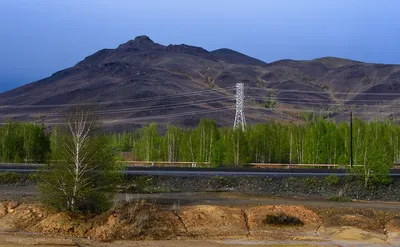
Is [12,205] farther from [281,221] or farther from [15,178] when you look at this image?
[281,221]

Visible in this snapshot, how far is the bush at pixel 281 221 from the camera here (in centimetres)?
2686

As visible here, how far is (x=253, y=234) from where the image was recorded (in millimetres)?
25750

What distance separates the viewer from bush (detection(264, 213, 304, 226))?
2686 centimetres

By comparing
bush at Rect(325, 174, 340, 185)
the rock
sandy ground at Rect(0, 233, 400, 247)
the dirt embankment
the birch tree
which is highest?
the birch tree

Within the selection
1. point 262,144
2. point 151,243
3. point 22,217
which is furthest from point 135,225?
point 262,144

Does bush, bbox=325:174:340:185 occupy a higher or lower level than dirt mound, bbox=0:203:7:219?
higher

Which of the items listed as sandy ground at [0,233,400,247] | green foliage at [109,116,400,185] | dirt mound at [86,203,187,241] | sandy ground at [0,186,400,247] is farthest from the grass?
green foliage at [109,116,400,185]

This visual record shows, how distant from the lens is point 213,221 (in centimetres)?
2664

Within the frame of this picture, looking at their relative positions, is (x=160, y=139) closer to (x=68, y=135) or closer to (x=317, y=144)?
(x=317, y=144)

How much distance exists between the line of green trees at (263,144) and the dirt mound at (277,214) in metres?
30.8

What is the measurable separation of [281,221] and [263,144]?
148 feet

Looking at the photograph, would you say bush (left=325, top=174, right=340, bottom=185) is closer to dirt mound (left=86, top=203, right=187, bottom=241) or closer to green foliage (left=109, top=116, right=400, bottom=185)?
dirt mound (left=86, top=203, right=187, bottom=241)

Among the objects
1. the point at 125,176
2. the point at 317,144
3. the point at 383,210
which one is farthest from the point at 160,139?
the point at 383,210

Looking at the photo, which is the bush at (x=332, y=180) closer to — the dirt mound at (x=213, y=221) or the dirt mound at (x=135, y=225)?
the dirt mound at (x=213, y=221)
